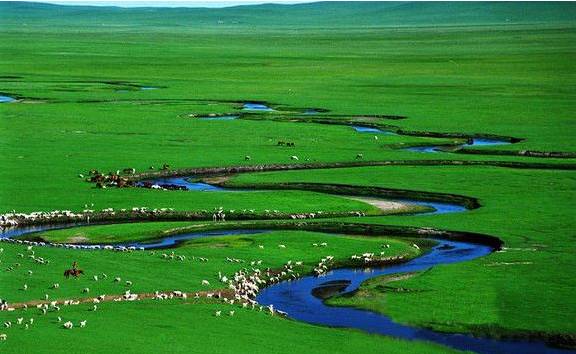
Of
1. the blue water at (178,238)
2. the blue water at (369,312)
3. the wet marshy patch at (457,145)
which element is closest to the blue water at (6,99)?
the wet marshy patch at (457,145)

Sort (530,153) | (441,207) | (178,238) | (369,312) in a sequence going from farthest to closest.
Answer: (530,153) → (441,207) → (178,238) → (369,312)

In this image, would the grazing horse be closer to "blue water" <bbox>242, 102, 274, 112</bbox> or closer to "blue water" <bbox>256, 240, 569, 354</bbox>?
"blue water" <bbox>256, 240, 569, 354</bbox>

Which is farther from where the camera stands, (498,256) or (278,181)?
(278,181)

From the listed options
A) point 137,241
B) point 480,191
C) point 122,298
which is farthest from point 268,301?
point 480,191

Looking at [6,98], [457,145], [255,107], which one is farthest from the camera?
[6,98]

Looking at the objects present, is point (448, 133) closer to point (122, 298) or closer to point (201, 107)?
point (201, 107)

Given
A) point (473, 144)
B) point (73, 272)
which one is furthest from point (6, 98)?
point (73, 272)

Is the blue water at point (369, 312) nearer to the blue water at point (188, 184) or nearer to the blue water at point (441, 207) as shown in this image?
the blue water at point (441, 207)

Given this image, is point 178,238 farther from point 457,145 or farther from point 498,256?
point 457,145

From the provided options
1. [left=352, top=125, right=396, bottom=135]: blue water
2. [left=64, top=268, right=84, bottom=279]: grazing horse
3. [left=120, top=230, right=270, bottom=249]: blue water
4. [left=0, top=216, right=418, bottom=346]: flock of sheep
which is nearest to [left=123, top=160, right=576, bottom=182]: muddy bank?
[left=120, top=230, right=270, bottom=249]: blue water
